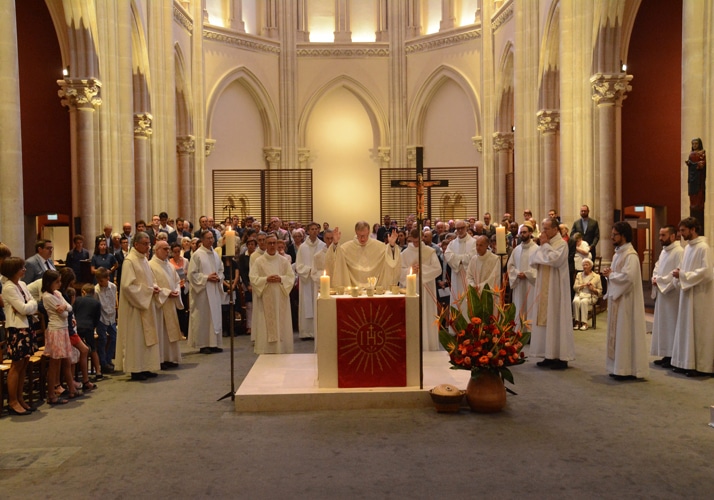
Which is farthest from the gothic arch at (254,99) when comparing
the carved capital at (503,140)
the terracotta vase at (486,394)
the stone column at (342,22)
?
the terracotta vase at (486,394)

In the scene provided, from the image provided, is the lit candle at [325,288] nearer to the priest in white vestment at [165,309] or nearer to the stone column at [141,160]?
the priest in white vestment at [165,309]

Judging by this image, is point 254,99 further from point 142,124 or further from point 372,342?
point 372,342

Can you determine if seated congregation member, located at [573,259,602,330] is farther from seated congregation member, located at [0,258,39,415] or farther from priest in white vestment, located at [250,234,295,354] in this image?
seated congregation member, located at [0,258,39,415]

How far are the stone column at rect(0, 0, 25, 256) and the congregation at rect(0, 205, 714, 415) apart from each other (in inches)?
31.2

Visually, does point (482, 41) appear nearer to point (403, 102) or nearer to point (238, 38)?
point (403, 102)

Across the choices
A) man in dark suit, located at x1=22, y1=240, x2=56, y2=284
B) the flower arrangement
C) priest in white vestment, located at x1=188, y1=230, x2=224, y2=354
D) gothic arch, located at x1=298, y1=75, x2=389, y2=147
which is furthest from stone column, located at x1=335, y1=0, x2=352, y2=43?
the flower arrangement

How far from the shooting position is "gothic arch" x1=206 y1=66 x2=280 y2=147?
26016mm

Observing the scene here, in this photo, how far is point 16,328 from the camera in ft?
24.6

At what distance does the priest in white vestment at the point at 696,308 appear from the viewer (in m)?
9.00

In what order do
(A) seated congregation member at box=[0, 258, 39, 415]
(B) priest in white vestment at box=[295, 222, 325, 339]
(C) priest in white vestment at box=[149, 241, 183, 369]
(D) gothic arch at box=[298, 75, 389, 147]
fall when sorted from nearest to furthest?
(A) seated congregation member at box=[0, 258, 39, 415]
(C) priest in white vestment at box=[149, 241, 183, 369]
(B) priest in white vestment at box=[295, 222, 325, 339]
(D) gothic arch at box=[298, 75, 389, 147]

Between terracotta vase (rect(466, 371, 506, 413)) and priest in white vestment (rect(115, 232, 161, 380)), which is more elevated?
priest in white vestment (rect(115, 232, 161, 380))

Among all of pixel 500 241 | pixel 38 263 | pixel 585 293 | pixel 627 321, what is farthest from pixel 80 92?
pixel 627 321

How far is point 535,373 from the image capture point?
9344mm

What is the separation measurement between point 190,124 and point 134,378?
1603 centimetres
